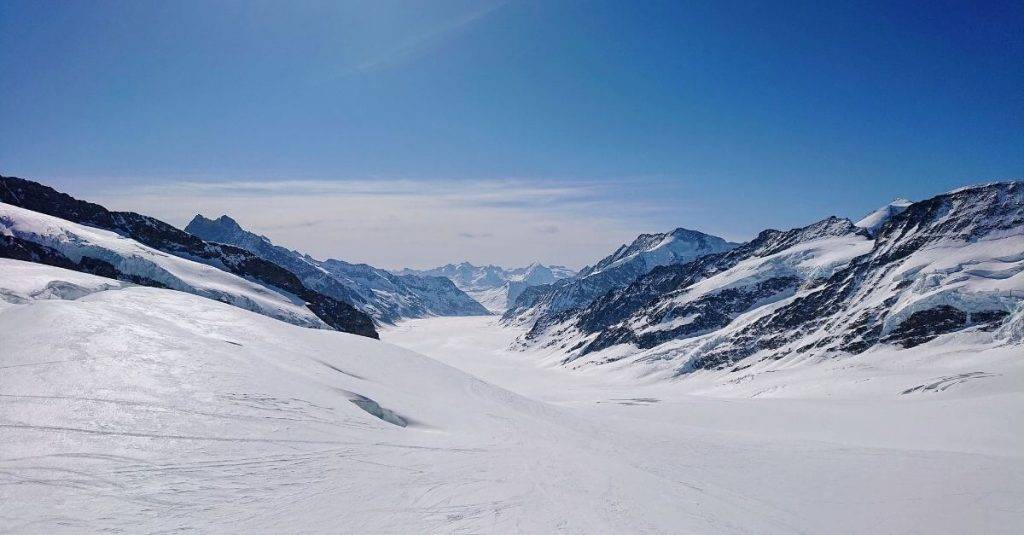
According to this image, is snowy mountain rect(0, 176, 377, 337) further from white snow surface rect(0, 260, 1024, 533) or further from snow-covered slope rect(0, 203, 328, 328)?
white snow surface rect(0, 260, 1024, 533)

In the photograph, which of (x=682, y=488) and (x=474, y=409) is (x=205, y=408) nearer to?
(x=474, y=409)

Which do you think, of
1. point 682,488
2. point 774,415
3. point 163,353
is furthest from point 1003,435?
point 163,353

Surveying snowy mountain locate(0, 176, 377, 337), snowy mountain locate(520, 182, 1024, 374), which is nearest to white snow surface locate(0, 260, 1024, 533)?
snowy mountain locate(0, 176, 377, 337)

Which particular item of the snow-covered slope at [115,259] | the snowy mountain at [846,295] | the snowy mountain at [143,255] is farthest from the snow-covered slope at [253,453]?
the snowy mountain at [846,295]

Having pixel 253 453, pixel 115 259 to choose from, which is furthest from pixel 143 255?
pixel 253 453

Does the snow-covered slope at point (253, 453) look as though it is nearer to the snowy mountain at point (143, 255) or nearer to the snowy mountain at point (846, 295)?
the snowy mountain at point (143, 255)

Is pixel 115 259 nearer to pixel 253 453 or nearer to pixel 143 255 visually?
pixel 143 255
